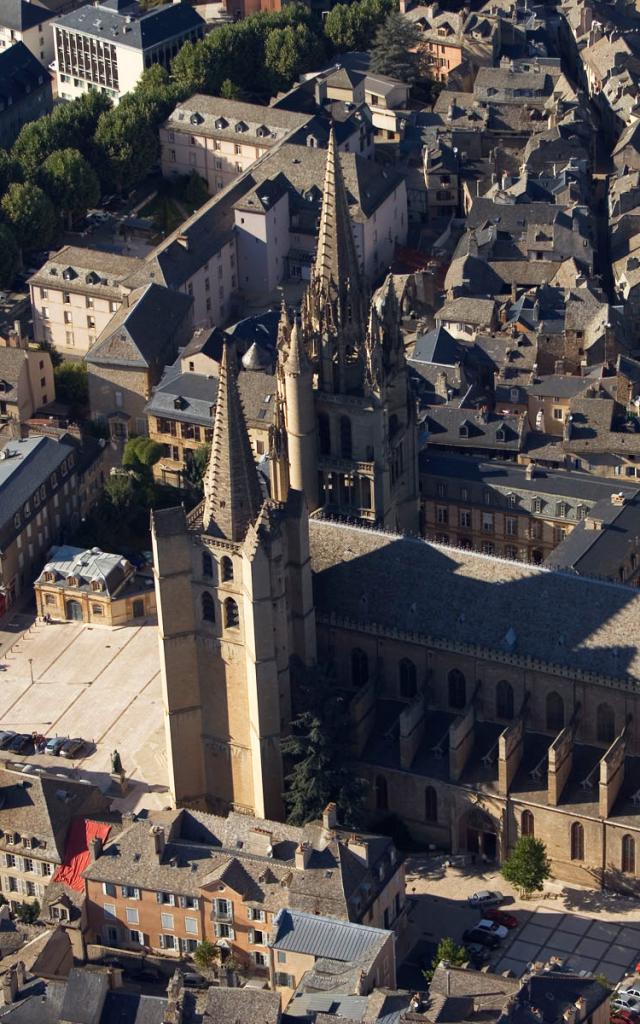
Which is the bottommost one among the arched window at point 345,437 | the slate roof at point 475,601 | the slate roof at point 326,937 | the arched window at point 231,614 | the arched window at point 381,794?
the arched window at point 381,794

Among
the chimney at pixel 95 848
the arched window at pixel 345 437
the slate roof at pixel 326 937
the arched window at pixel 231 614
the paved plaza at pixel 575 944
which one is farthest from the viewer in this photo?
the arched window at pixel 345 437

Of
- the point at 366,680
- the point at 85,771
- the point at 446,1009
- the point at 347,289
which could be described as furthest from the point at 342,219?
the point at 446,1009

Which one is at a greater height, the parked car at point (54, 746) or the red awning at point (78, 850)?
the red awning at point (78, 850)

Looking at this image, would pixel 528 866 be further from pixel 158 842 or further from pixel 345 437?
pixel 345 437

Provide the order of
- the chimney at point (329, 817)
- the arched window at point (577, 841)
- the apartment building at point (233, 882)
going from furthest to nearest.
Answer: the arched window at point (577, 841) < the chimney at point (329, 817) < the apartment building at point (233, 882)

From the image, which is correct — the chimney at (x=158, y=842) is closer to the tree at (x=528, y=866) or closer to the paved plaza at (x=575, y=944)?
the paved plaza at (x=575, y=944)

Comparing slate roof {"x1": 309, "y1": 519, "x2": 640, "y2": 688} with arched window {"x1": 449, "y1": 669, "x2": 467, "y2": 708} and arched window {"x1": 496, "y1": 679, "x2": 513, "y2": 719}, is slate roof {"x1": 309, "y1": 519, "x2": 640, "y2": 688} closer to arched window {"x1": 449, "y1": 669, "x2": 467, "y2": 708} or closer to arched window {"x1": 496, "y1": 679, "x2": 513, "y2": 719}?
arched window {"x1": 449, "y1": 669, "x2": 467, "y2": 708}

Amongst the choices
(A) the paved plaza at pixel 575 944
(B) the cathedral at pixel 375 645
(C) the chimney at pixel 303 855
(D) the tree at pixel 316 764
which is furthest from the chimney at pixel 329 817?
(A) the paved plaza at pixel 575 944

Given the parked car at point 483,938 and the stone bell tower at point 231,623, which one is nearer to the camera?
the stone bell tower at point 231,623
